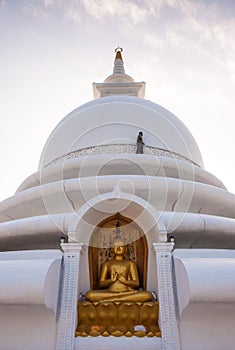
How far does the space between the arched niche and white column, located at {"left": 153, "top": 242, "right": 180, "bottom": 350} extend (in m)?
0.69

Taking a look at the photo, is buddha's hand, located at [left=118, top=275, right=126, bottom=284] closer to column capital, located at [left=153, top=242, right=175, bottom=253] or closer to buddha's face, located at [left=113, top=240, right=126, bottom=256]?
buddha's face, located at [left=113, top=240, right=126, bottom=256]

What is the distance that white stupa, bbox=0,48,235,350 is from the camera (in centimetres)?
404

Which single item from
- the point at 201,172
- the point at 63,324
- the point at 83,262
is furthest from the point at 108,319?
the point at 201,172

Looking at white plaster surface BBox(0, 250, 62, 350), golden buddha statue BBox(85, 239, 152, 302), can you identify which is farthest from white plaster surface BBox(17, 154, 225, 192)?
white plaster surface BBox(0, 250, 62, 350)

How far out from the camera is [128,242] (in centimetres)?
552

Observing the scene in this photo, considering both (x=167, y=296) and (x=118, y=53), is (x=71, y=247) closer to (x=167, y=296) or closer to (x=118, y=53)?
(x=167, y=296)

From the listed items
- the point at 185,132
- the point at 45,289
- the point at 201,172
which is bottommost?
the point at 45,289

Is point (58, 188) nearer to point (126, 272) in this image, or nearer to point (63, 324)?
point (126, 272)

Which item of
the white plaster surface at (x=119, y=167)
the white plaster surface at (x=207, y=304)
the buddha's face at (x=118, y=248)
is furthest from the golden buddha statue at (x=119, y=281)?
the white plaster surface at (x=119, y=167)

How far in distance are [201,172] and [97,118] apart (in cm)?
421

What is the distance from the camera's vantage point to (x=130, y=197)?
491 centimetres

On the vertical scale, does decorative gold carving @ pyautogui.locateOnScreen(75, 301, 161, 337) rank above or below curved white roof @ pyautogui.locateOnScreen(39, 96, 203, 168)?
below

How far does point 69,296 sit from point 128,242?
160 centimetres

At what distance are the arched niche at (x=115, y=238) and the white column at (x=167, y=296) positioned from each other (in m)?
0.69
